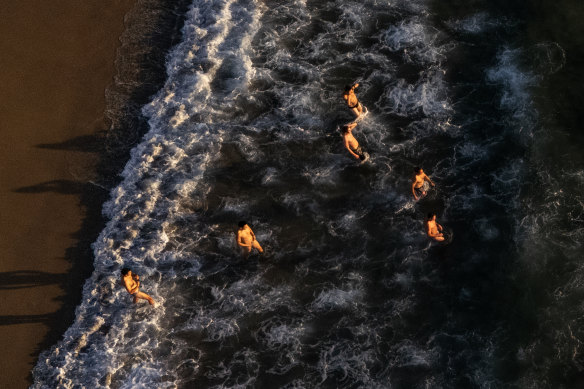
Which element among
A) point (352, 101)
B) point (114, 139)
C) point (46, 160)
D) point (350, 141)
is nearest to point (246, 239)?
point (350, 141)

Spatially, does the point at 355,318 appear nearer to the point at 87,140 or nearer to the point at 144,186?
the point at 144,186

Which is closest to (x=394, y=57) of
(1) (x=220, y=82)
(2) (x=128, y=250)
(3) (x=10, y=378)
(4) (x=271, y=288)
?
(1) (x=220, y=82)

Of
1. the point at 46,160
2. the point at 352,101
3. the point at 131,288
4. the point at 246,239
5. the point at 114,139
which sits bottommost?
the point at 131,288

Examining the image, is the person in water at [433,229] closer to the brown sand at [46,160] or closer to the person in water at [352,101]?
the person in water at [352,101]

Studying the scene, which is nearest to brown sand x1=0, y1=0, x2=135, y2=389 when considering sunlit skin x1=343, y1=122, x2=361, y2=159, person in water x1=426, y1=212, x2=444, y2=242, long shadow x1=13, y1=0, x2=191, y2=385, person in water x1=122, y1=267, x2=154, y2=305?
long shadow x1=13, y1=0, x2=191, y2=385

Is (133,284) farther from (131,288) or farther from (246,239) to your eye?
(246,239)

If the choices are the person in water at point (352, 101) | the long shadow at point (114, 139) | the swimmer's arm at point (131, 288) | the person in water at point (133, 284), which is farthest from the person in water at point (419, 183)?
the long shadow at point (114, 139)

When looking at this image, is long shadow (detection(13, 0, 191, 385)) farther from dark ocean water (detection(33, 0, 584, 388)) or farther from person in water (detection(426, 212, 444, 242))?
person in water (detection(426, 212, 444, 242))
